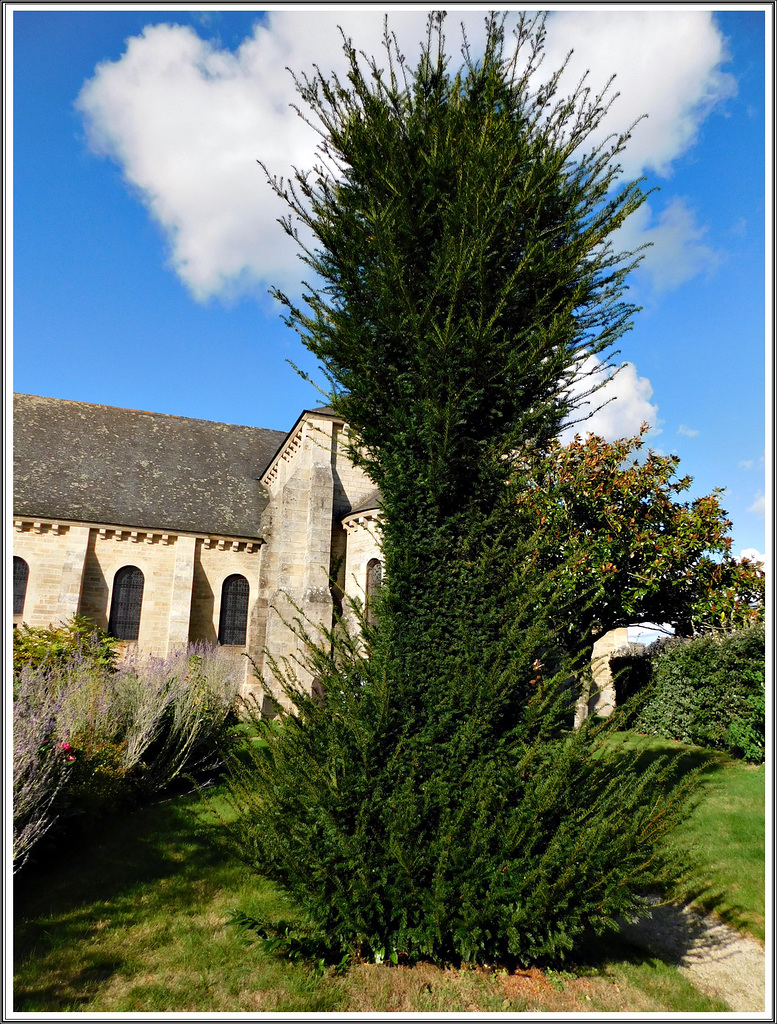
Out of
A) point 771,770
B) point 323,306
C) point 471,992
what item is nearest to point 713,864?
point 771,770

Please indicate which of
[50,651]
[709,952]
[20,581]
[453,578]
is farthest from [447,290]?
[20,581]

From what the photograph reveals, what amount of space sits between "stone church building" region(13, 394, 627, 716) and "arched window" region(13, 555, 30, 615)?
45 mm

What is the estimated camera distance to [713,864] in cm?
727

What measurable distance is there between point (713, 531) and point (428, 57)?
10.0 metres

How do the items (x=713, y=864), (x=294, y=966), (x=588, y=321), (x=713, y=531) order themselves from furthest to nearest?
(x=713, y=531) < (x=713, y=864) < (x=588, y=321) < (x=294, y=966)

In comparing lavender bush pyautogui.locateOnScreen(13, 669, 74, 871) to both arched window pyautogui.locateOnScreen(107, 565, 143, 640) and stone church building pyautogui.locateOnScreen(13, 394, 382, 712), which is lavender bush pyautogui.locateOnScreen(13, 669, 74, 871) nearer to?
stone church building pyautogui.locateOnScreen(13, 394, 382, 712)

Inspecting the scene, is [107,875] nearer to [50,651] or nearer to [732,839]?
[50,651]

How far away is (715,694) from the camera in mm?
12484

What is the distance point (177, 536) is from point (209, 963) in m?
17.8

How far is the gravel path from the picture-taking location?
4.97 metres

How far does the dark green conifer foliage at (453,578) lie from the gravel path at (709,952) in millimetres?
1167

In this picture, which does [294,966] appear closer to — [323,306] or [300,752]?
[300,752]

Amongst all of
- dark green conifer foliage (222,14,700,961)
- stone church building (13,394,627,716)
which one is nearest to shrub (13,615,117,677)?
stone church building (13,394,627,716)

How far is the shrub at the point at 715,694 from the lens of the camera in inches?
458
